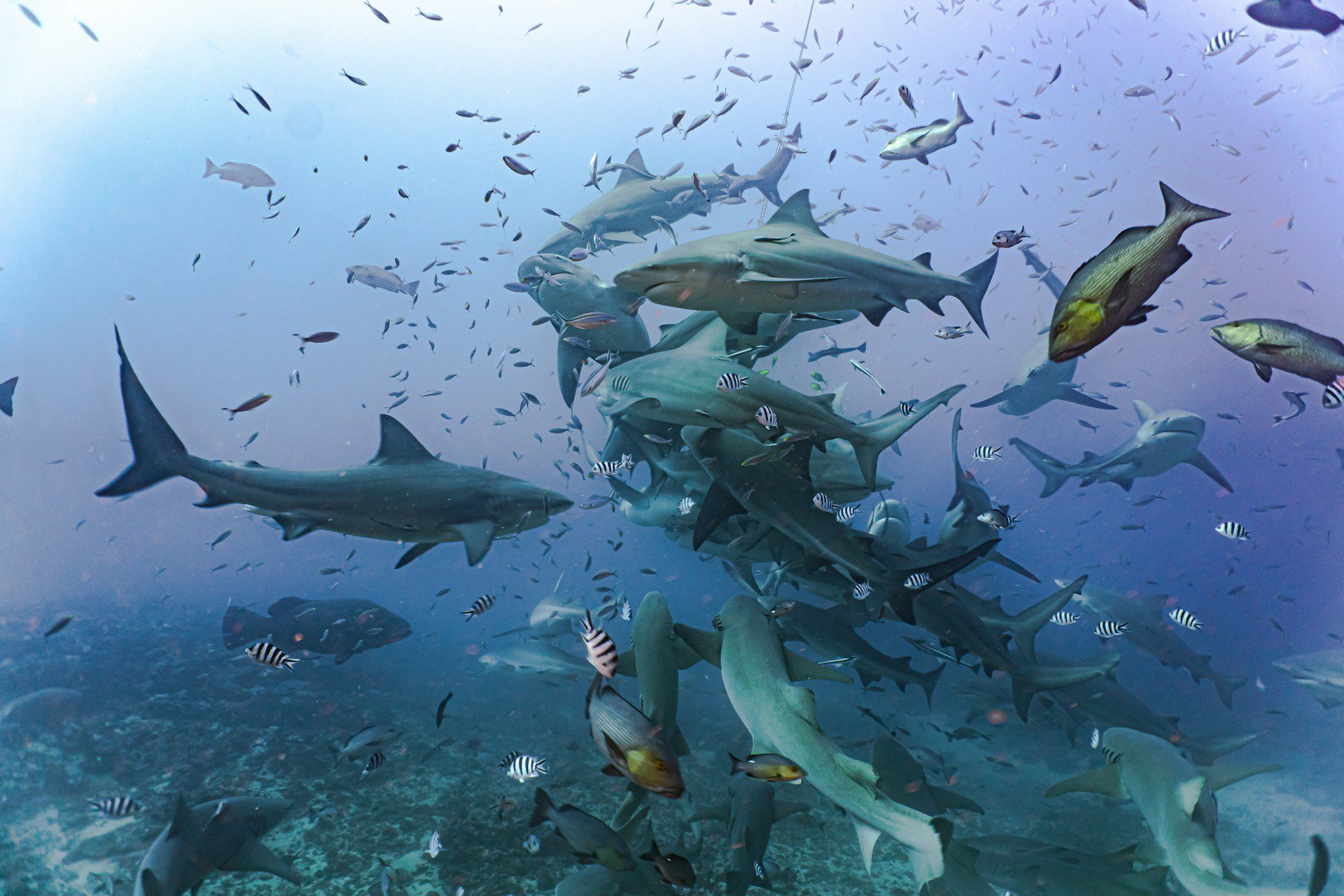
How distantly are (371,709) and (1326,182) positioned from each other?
130ft

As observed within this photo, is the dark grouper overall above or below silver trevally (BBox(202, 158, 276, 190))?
below

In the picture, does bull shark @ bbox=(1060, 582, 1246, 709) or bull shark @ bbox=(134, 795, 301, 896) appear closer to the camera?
bull shark @ bbox=(134, 795, 301, 896)

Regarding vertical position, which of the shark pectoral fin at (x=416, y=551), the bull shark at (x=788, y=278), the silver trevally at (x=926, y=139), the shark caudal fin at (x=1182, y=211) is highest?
the shark caudal fin at (x=1182, y=211)

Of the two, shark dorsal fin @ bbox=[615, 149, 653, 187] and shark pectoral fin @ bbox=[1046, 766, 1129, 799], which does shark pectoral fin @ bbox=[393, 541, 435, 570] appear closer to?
shark pectoral fin @ bbox=[1046, 766, 1129, 799]

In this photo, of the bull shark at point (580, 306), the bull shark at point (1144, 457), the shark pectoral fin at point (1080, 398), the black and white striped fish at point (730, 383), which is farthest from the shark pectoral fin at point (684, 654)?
the shark pectoral fin at point (1080, 398)

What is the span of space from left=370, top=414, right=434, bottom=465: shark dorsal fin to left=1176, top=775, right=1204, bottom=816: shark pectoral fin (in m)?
6.43

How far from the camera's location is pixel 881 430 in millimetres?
4609

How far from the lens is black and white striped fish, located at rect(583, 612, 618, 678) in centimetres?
258

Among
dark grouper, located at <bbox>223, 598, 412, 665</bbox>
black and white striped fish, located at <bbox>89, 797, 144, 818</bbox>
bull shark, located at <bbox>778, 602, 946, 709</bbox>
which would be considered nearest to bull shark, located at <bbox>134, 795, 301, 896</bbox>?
black and white striped fish, located at <bbox>89, 797, 144, 818</bbox>

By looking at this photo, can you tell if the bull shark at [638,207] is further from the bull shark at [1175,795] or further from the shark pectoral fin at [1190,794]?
the shark pectoral fin at [1190,794]

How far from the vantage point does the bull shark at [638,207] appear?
823 centimetres

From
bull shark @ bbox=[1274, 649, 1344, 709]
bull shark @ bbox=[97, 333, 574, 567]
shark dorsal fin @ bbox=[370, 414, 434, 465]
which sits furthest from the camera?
bull shark @ bbox=[1274, 649, 1344, 709]

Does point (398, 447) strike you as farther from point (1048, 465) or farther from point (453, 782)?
point (1048, 465)

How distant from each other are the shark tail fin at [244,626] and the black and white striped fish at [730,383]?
40.0 feet
